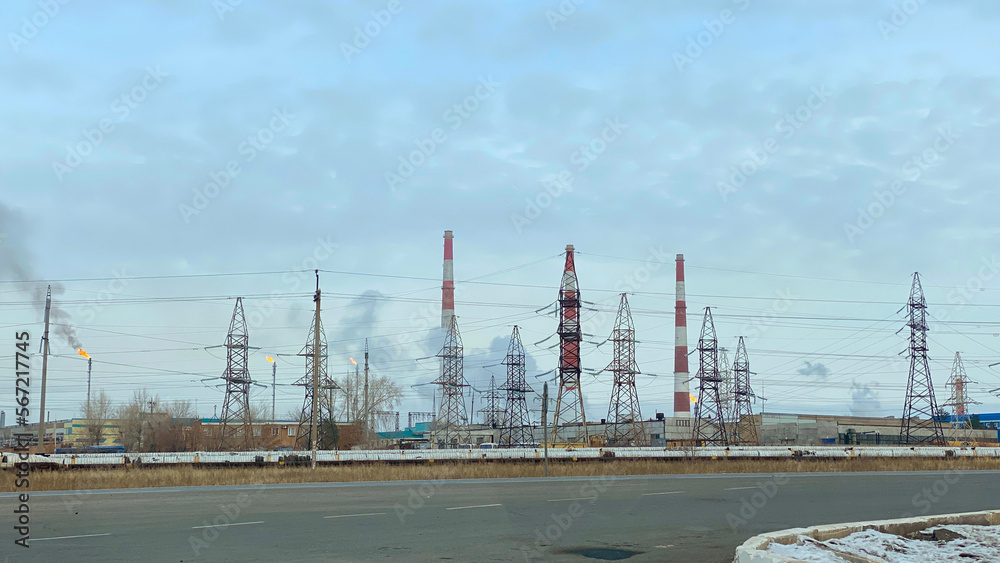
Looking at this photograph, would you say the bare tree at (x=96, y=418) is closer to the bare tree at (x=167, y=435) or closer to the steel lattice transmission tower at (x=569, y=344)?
the bare tree at (x=167, y=435)

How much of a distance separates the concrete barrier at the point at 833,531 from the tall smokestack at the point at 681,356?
250ft

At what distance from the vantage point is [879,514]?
17297mm

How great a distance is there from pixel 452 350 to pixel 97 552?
73853 mm

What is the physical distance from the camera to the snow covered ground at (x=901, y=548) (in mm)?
9516

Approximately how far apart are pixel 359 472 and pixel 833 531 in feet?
75.5

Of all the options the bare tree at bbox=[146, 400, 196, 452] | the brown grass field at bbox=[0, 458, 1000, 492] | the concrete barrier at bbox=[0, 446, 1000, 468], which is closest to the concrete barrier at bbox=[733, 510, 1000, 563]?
Answer: the brown grass field at bbox=[0, 458, 1000, 492]

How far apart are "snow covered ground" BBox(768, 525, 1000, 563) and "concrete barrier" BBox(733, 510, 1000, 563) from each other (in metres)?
0.15

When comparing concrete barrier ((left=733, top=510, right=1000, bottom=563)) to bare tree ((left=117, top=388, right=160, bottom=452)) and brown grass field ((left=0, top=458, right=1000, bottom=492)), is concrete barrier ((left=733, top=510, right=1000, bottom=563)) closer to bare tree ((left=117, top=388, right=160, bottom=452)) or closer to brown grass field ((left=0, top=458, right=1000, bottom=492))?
brown grass field ((left=0, top=458, right=1000, bottom=492))

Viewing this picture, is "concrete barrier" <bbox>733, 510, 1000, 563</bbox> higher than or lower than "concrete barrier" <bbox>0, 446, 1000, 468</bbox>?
higher

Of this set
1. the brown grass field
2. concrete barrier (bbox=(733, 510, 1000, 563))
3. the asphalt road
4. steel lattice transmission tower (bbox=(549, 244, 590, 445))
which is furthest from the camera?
steel lattice transmission tower (bbox=(549, 244, 590, 445))

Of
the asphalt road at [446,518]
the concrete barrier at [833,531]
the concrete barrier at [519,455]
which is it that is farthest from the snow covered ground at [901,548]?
the concrete barrier at [519,455]

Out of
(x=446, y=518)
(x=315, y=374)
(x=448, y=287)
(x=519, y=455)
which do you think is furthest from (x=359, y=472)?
(x=448, y=287)

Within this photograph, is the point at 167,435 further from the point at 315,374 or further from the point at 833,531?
the point at 833,531

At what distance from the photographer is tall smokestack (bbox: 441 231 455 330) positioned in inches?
3415
